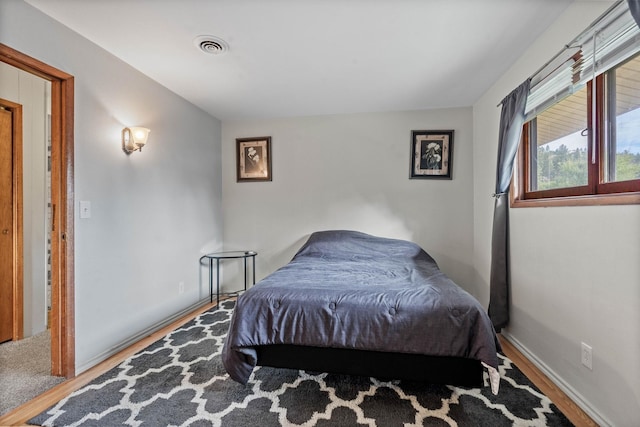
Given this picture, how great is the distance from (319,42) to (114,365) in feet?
8.93

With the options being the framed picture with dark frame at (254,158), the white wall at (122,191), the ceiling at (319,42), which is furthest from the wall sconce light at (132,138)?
the framed picture with dark frame at (254,158)

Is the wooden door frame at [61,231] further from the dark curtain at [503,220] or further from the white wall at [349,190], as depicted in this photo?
the dark curtain at [503,220]

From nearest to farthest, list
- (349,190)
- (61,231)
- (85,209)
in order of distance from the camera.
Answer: (61,231)
(85,209)
(349,190)

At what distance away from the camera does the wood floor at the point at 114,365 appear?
1506 millimetres

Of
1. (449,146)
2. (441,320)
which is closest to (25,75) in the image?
(441,320)

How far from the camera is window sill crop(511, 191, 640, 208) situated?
4.30 ft

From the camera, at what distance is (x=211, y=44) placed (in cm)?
205

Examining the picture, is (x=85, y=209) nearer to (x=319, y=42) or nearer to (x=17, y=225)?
(x=17, y=225)

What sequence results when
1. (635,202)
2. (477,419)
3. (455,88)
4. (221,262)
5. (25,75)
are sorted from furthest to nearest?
(221,262) → (455,88) → (25,75) → (477,419) → (635,202)

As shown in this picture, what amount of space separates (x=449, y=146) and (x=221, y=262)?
314 cm

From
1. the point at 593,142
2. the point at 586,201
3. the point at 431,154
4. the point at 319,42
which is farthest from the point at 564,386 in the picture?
the point at 319,42

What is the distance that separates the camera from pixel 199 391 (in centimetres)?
173

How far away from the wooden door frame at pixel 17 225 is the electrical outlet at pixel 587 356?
4.11m

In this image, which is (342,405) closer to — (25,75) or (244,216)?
(244,216)
